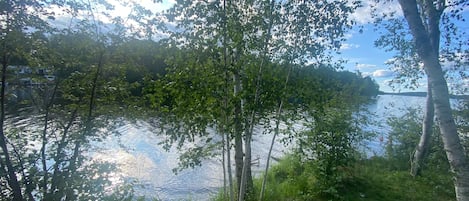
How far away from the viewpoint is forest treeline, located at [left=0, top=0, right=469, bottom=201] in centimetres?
353

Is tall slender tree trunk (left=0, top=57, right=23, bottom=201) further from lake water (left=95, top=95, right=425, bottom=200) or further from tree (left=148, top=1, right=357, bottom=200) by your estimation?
lake water (left=95, top=95, right=425, bottom=200)

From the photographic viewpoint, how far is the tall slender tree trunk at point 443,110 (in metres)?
3.40

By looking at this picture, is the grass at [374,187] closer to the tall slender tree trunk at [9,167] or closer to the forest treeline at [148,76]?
the forest treeline at [148,76]

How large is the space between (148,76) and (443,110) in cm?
386

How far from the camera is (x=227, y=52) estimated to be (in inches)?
162

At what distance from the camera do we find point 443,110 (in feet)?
11.4

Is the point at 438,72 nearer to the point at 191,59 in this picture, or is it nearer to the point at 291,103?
the point at 291,103

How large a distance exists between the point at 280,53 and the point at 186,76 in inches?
67.5

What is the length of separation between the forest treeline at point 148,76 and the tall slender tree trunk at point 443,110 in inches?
0.5

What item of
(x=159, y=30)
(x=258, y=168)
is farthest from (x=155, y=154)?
(x=159, y=30)

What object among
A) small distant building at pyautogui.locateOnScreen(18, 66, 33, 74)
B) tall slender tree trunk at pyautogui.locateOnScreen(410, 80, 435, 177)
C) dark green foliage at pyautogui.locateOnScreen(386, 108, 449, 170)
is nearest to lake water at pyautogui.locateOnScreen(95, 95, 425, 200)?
dark green foliage at pyautogui.locateOnScreen(386, 108, 449, 170)

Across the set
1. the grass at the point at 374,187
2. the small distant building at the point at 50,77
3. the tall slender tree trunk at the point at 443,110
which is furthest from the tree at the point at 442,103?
the small distant building at the point at 50,77

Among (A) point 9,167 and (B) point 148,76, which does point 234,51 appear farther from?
(A) point 9,167

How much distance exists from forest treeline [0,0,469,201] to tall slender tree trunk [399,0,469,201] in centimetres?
1
